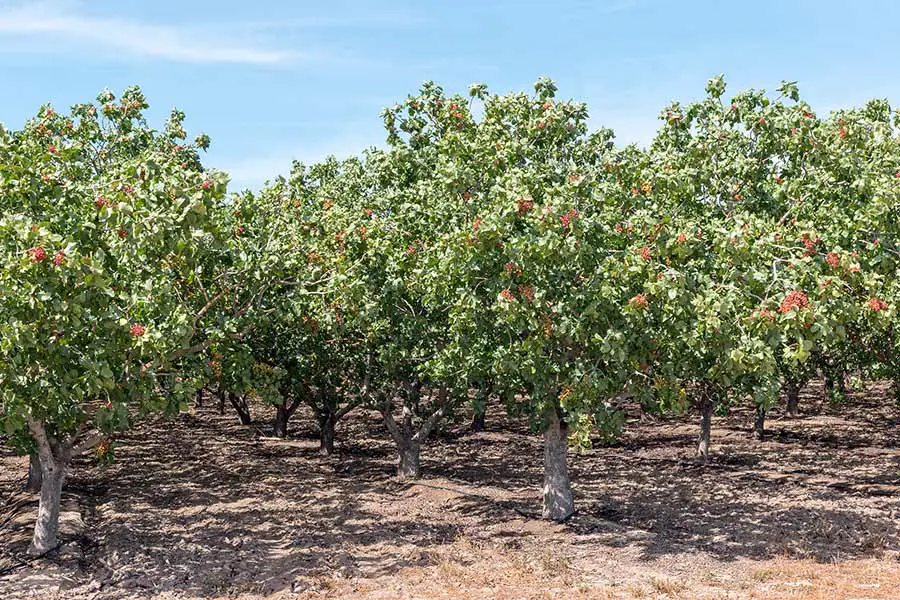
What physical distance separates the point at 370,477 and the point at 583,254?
15.1 metres

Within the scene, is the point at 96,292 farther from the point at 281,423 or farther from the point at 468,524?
the point at 281,423

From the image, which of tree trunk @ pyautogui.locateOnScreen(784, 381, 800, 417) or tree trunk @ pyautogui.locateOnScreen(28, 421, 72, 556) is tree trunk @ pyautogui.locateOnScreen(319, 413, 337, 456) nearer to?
tree trunk @ pyautogui.locateOnScreen(28, 421, 72, 556)

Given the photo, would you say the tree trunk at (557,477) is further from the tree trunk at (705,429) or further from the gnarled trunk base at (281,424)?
the gnarled trunk base at (281,424)

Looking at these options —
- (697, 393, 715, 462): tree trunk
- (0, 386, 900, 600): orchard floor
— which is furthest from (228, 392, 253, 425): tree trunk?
(697, 393, 715, 462): tree trunk

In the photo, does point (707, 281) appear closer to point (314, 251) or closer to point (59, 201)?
point (314, 251)

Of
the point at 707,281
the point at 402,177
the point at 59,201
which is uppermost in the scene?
the point at 402,177

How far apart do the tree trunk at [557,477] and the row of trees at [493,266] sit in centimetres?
5

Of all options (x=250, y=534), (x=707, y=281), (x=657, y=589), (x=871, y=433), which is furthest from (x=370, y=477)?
(x=871, y=433)

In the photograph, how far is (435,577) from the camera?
665 inches

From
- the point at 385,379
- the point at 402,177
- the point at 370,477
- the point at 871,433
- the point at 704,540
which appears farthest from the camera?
the point at 871,433

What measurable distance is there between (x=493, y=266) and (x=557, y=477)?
7.08 m

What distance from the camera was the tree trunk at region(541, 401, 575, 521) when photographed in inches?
837

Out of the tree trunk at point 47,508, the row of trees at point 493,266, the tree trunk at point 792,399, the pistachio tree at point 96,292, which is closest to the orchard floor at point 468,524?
the tree trunk at point 47,508

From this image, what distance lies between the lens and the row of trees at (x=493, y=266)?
14.3m
